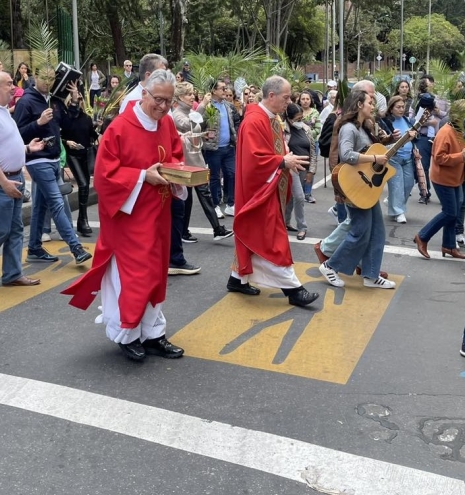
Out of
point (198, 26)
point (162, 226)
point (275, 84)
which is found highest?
point (198, 26)

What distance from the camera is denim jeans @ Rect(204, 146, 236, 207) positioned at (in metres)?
9.55

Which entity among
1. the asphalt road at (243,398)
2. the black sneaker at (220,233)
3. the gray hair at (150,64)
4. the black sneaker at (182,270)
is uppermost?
Result: the gray hair at (150,64)

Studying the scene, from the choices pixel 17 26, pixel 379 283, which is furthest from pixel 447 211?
pixel 17 26

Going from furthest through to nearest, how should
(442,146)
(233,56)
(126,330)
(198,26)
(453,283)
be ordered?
(198,26), (233,56), (442,146), (453,283), (126,330)

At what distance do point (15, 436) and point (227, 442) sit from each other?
110 cm

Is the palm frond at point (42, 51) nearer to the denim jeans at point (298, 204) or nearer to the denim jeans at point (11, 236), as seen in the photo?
the denim jeans at point (11, 236)

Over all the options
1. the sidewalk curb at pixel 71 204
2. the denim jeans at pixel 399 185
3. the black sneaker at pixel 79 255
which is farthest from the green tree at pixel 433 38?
the black sneaker at pixel 79 255

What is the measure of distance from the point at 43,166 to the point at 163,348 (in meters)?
3.10

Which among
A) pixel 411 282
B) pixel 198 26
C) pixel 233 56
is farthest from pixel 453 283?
pixel 198 26

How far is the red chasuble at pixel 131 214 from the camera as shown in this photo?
453 centimetres

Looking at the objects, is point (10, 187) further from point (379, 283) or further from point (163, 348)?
point (379, 283)

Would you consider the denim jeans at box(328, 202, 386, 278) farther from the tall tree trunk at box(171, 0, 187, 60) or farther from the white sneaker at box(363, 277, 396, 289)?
the tall tree trunk at box(171, 0, 187, 60)

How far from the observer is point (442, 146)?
7.25 meters

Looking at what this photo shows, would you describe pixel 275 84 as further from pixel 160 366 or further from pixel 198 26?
pixel 198 26
